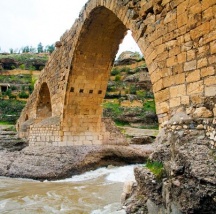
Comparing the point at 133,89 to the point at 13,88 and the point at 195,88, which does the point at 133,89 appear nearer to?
the point at 13,88

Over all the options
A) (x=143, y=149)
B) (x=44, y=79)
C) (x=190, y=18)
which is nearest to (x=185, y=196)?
(x=190, y=18)

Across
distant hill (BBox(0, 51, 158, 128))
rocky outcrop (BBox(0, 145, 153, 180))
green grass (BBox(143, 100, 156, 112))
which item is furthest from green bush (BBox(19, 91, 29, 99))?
rocky outcrop (BBox(0, 145, 153, 180))

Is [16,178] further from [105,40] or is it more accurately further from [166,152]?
[166,152]

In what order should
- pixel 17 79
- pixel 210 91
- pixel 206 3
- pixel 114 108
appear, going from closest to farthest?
1. pixel 210 91
2. pixel 206 3
3. pixel 114 108
4. pixel 17 79

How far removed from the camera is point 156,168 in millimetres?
3662

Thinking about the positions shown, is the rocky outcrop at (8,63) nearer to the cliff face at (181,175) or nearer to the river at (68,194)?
the river at (68,194)

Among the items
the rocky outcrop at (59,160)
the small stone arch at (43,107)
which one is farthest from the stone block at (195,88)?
the small stone arch at (43,107)

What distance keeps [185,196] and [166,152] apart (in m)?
0.81

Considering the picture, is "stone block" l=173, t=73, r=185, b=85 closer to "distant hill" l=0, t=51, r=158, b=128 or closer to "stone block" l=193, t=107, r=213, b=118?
"stone block" l=193, t=107, r=213, b=118

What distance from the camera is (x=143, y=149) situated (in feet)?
34.6

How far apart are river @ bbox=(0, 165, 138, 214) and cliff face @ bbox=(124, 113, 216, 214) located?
0.77 meters

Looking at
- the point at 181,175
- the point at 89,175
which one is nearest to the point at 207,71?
the point at 181,175

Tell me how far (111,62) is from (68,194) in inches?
178

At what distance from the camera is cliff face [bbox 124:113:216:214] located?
275 centimetres
